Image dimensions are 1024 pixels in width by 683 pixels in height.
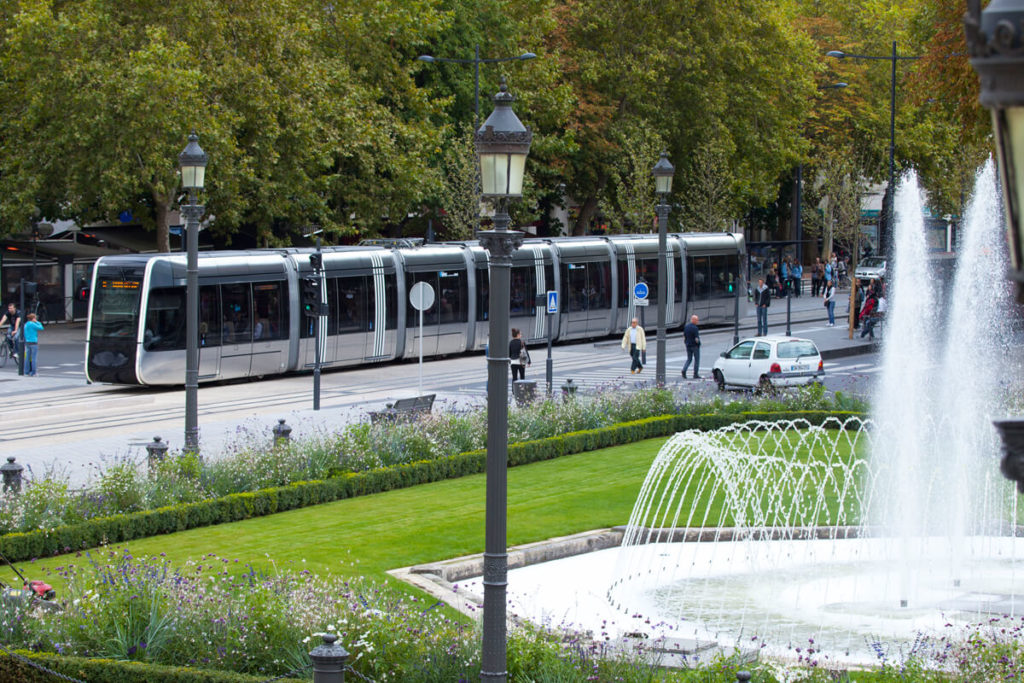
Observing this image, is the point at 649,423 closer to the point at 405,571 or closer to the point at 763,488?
the point at 763,488

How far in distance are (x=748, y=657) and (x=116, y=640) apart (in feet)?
16.1

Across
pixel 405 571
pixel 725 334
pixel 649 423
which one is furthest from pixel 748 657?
pixel 725 334

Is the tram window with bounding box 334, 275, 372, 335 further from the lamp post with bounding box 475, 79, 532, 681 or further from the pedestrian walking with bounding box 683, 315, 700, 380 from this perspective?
the lamp post with bounding box 475, 79, 532, 681

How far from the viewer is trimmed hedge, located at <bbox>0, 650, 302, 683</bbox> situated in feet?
31.7

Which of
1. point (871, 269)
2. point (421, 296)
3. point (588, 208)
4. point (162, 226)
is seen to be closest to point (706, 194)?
point (588, 208)

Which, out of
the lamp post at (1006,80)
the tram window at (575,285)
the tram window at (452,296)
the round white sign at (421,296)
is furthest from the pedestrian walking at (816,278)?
the lamp post at (1006,80)

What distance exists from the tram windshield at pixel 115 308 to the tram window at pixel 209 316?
1.43m

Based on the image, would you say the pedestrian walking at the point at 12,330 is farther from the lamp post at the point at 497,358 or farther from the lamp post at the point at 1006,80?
the lamp post at the point at 1006,80

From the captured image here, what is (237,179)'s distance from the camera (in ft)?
131

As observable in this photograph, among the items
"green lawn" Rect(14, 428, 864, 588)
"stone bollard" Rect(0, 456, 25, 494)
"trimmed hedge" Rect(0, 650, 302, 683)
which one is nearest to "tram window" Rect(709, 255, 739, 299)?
"green lawn" Rect(14, 428, 864, 588)

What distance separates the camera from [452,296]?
36438 millimetres

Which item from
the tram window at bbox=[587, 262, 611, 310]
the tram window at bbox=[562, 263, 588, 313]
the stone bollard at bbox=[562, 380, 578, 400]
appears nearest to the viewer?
the stone bollard at bbox=[562, 380, 578, 400]

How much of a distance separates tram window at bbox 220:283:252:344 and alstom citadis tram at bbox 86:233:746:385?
0.03m

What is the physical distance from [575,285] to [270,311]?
11109mm
